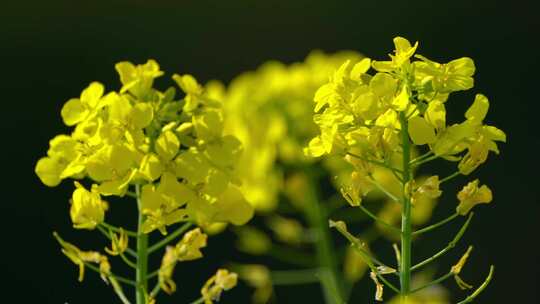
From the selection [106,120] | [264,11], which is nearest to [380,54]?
[264,11]

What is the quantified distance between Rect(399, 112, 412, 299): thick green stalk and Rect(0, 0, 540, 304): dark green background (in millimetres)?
2743

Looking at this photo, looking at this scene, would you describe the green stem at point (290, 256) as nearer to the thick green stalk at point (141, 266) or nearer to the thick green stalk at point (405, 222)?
the thick green stalk at point (141, 266)

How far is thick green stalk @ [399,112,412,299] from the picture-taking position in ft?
5.25

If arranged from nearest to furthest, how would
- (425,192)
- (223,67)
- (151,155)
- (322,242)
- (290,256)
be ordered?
(425,192) → (151,155) → (322,242) → (290,256) → (223,67)

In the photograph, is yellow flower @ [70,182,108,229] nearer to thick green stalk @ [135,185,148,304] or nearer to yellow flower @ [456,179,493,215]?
thick green stalk @ [135,185,148,304]

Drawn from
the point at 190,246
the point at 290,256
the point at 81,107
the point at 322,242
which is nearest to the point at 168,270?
the point at 190,246

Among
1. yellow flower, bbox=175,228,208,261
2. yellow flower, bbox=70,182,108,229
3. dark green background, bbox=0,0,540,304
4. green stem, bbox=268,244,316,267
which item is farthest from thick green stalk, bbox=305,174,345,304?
dark green background, bbox=0,0,540,304

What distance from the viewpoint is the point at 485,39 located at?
19.7 ft

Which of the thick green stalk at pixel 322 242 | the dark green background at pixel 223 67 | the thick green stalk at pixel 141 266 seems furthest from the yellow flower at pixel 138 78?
the dark green background at pixel 223 67

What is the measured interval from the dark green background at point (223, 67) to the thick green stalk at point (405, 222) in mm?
2743

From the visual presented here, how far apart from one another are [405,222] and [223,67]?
4231 millimetres

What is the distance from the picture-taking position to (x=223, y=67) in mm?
5832

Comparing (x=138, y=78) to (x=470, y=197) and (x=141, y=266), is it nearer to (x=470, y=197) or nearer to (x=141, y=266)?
(x=141, y=266)

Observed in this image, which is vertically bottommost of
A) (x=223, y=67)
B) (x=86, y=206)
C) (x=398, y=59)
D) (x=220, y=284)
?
(x=220, y=284)
